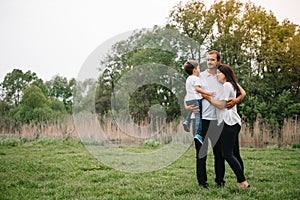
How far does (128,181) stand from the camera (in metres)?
5.02

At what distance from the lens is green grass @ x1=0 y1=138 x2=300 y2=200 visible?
419 centimetres

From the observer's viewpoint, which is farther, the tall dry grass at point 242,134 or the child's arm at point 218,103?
the tall dry grass at point 242,134

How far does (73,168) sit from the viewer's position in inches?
245

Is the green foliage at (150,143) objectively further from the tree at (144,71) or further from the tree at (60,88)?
the tree at (60,88)

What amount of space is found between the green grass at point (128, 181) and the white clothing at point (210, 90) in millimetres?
911

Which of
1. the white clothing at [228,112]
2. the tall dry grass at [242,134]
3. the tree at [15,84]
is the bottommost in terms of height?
the tall dry grass at [242,134]

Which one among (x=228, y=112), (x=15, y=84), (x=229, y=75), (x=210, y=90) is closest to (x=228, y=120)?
(x=228, y=112)

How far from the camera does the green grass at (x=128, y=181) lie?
4.19 meters

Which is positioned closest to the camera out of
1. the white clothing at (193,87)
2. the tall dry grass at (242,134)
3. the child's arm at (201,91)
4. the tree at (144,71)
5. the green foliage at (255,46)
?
the child's arm at (201,91)

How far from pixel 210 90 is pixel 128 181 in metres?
1.76

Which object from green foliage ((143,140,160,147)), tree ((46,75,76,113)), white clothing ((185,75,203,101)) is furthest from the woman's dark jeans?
tree ((46,75,76,113))

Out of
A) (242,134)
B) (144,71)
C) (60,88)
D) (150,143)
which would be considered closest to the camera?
(144,71)

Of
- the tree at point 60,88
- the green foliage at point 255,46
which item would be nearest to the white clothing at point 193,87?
the green foliage at point 255,46

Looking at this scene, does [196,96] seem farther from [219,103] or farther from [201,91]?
[219,103]
